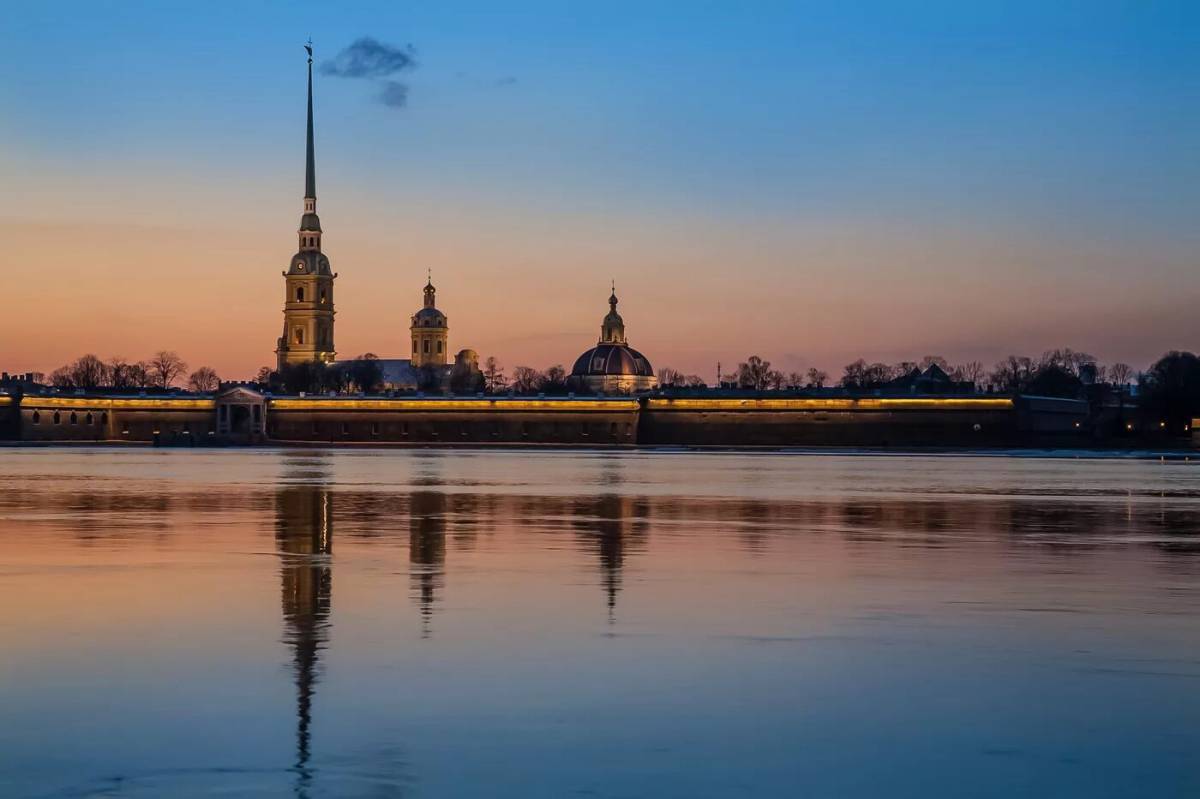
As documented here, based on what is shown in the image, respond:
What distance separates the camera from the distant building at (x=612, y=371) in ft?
632

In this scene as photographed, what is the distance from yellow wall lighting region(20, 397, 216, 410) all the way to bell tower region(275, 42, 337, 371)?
119ft

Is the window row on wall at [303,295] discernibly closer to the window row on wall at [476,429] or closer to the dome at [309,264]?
the dome at [309,264]

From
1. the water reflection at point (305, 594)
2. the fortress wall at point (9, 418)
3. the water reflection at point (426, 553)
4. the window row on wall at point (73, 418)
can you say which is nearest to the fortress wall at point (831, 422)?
the window row on wall at point (73, 418)

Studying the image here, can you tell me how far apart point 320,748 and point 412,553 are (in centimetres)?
1283

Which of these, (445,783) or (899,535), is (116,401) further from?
(445,783)

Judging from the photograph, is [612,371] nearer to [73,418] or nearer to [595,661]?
[73,418]

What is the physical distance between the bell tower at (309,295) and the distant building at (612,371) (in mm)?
31205

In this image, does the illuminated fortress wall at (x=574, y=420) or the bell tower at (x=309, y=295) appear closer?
the illuminated fortress wall at (x=574, y=420)

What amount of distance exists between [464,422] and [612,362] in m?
47.8

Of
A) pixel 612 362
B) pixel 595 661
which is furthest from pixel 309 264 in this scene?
pixel 595 661

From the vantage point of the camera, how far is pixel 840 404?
138m

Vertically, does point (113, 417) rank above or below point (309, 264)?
below

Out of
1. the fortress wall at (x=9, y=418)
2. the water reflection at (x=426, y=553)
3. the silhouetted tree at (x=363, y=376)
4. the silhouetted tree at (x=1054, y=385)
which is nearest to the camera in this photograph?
the water reflection at (x=426, y=553)

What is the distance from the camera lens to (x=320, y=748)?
9.48m
